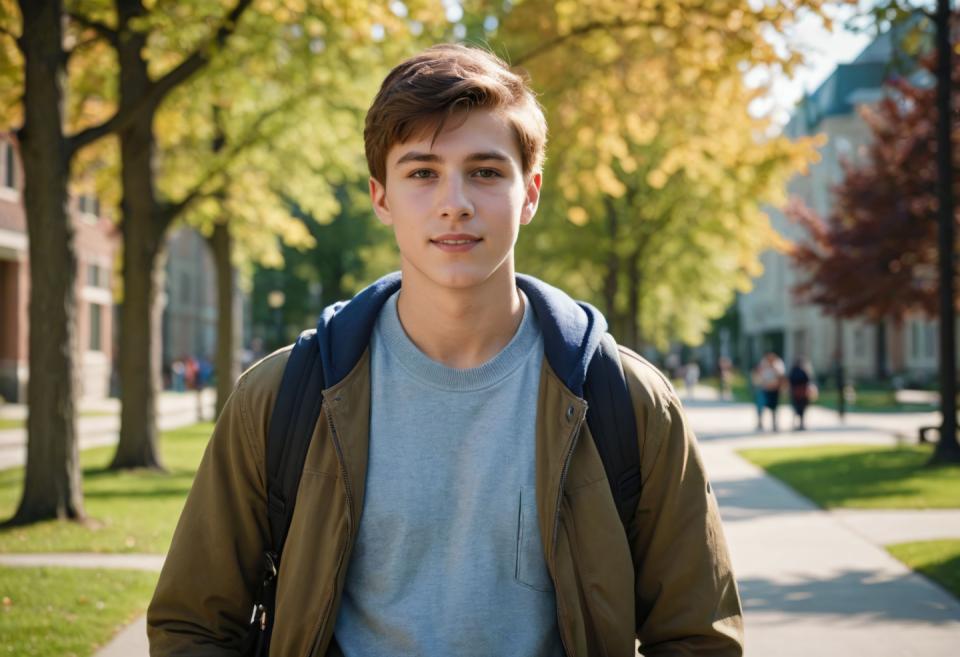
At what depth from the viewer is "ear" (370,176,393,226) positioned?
2814 millimetres

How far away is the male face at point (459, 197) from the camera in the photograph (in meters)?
2.63

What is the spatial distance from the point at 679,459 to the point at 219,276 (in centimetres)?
2013

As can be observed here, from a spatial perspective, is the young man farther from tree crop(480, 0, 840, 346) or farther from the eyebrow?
tree crop(480, 0, 840, 346)

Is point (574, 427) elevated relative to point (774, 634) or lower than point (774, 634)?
elevated

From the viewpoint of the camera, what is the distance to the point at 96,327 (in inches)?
1682

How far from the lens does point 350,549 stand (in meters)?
2.54

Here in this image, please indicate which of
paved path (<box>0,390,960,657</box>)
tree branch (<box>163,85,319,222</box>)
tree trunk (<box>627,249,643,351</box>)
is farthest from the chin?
tree trunk (<box>627,249,643,351</box>)

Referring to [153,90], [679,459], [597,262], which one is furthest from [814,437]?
[679,459]

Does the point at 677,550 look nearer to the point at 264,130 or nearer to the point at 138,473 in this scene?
the point at 138,473

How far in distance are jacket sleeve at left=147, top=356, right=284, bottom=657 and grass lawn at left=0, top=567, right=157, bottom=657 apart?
392 cm

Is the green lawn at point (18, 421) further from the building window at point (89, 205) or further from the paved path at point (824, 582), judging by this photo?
the paved path at point (824, 582)

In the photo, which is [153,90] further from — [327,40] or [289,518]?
[289,518]

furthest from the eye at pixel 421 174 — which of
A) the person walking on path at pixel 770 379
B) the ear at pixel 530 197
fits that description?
the person walking on path at pixel 770 379

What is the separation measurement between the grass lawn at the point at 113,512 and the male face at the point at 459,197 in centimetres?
726
